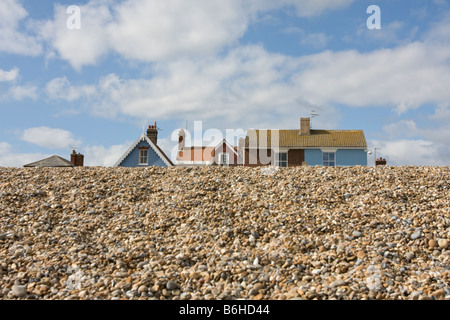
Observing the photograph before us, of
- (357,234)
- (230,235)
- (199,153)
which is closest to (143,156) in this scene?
(199,153)

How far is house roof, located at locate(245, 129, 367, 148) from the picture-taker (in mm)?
30266

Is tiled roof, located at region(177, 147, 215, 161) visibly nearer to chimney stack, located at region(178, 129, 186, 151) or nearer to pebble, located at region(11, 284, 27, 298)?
chimney stack, located at region(178, 129, 186, 151)

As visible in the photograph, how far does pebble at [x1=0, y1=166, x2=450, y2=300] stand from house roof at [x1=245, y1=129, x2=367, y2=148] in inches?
720

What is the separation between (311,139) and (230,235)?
23.9 m

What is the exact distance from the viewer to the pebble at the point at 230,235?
256 inches

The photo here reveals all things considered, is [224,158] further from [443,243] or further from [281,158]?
[443,243]

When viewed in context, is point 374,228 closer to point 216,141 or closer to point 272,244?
point 272,244

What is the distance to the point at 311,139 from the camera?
30938 millimetres

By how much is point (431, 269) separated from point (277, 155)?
23.9 m

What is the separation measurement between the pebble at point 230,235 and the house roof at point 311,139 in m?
18.3

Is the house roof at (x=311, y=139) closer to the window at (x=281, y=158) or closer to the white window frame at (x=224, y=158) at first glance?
the window at (x=281, y=158)

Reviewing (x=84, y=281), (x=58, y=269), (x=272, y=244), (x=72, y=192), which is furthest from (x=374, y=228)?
(x=72, y=192)

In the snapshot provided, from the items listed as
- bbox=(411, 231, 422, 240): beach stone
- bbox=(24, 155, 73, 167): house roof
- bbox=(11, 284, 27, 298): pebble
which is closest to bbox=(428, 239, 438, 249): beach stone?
bbox=(411, 231, 422, 240): beach stone
